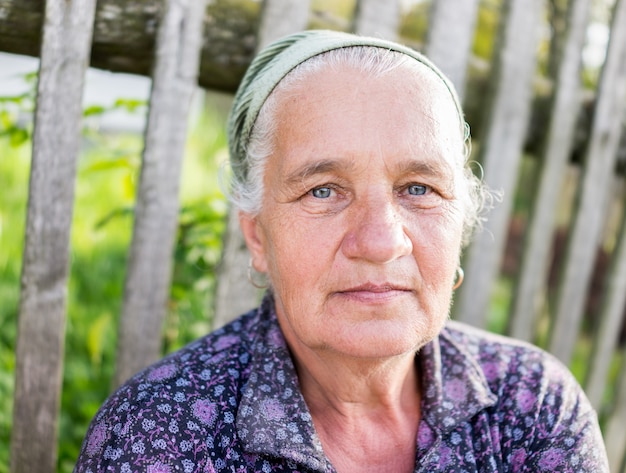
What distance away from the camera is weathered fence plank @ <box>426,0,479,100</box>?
2.58m

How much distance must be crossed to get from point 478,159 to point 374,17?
726 millimetres

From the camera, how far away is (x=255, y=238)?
2.13 meters

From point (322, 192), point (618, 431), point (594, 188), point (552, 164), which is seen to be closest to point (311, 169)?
point (322, 192)

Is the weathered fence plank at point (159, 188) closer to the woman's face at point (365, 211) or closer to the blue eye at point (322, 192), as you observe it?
the woman's face at point (365, 211)

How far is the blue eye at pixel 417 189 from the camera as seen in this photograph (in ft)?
6.23

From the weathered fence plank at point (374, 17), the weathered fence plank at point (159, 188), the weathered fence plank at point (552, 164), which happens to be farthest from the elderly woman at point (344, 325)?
the weathered fence plank at point (552, 164)

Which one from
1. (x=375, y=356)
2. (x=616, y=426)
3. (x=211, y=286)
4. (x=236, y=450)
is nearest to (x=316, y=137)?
(x=375, y=356)

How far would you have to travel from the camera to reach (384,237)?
5.79 ft

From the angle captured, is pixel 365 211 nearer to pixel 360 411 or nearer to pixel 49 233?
pixel 360 411

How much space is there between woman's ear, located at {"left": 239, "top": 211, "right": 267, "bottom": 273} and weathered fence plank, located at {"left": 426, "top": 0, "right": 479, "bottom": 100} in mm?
955

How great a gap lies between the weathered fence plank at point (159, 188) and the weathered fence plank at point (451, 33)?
82 centimetres

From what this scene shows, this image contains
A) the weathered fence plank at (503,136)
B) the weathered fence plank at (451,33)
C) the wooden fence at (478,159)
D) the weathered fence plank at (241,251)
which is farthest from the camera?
the weathered fence plank at (503,136)

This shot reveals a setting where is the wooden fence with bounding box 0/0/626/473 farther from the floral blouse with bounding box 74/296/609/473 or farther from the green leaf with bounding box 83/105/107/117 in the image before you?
the floral blouse with bounding box 74/296/609/473

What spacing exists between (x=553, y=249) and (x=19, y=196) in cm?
410
